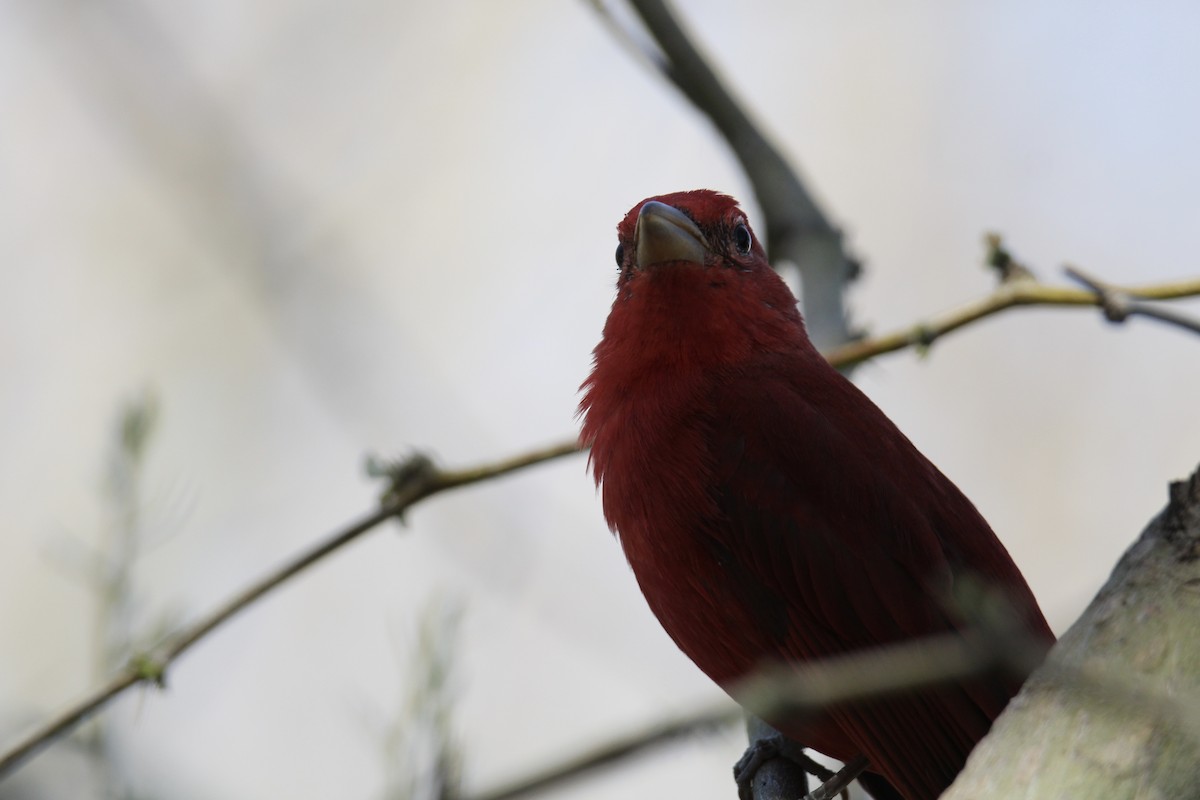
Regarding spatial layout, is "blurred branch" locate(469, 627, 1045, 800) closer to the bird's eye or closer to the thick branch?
the thick branch

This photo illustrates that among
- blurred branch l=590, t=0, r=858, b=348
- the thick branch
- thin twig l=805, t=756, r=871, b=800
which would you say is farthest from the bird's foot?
the thick branch

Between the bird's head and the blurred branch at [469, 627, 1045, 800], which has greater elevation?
the bird's head

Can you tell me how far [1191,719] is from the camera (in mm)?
1444

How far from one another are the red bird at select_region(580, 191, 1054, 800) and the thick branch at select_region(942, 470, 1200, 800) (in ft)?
3.99

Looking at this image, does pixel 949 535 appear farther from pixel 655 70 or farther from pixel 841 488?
pixel 655 70

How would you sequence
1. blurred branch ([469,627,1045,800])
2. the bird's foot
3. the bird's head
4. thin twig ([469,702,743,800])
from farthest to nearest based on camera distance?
the bird's head
the bird's foot
thin twig ([469,702,743,800])
blurred branch ([469,627,1045,800])

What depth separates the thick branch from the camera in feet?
4.72

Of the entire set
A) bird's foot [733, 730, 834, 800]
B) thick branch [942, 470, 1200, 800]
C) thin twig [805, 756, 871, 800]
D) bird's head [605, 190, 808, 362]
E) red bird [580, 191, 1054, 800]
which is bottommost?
thick branch [942, 470, 1200, 800]

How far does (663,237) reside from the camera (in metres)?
3.29

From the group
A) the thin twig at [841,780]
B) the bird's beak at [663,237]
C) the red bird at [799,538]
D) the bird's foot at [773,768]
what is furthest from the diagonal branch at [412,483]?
the thin twig at [841,780]

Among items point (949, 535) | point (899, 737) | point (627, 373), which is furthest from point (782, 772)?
point (627, 373)

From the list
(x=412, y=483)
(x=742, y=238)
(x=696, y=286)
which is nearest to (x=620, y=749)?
(x=412, y=483)

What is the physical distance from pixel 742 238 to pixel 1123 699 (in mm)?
2189

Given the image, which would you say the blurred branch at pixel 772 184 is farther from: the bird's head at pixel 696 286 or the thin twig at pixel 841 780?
the thin twig at pixel 841 780
